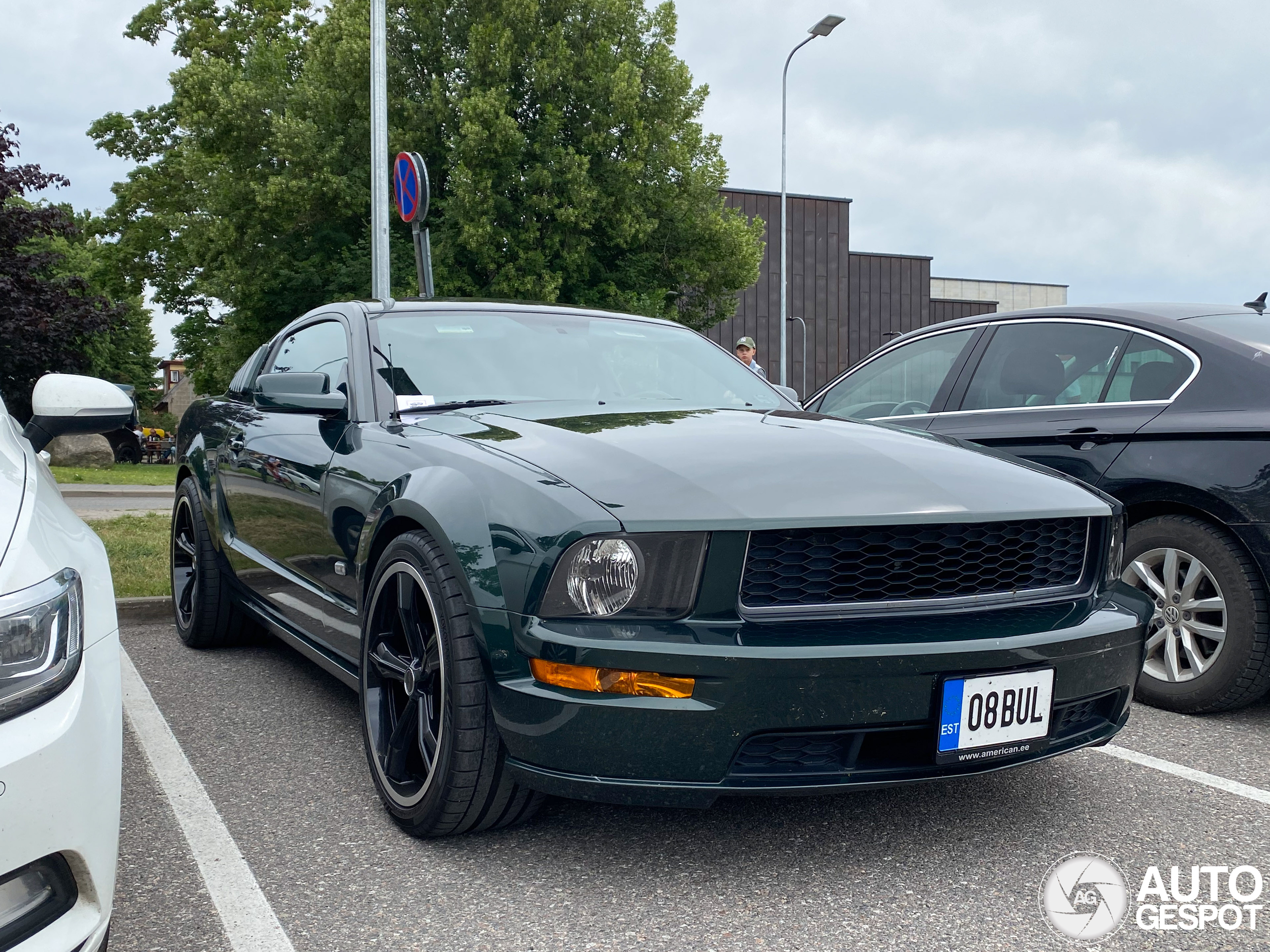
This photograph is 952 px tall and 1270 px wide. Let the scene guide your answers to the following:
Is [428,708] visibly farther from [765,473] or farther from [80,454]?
[80,454]

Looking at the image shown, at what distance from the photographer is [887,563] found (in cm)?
247

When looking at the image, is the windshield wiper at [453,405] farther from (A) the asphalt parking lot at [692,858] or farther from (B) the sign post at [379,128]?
(B) the sign post at [379,128]

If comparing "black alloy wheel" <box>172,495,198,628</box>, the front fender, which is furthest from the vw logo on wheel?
"black alloy wheel" <box>172,495,198,628</box>

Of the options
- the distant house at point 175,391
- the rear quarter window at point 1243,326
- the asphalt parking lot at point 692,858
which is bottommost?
the distant house at point 175,391

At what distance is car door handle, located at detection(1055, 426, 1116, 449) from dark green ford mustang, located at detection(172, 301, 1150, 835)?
1.29 meters

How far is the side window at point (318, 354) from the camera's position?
383 cm

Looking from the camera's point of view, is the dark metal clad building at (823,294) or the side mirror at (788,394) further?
the dark metal clad building at (823,294)

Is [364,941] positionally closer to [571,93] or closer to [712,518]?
[712,518]

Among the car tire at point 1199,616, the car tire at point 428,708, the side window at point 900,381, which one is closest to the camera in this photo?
the car tire at point 428,708

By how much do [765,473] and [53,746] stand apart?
1.54 meters

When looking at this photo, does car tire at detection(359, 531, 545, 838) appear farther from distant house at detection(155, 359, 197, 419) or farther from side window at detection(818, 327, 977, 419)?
distant house at detection(155, 359, 197, 419)

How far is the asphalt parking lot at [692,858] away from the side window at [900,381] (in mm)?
1923

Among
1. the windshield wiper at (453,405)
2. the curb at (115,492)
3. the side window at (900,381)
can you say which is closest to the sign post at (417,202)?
the side window at (900,381)

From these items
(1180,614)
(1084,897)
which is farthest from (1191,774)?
(1084,897)
